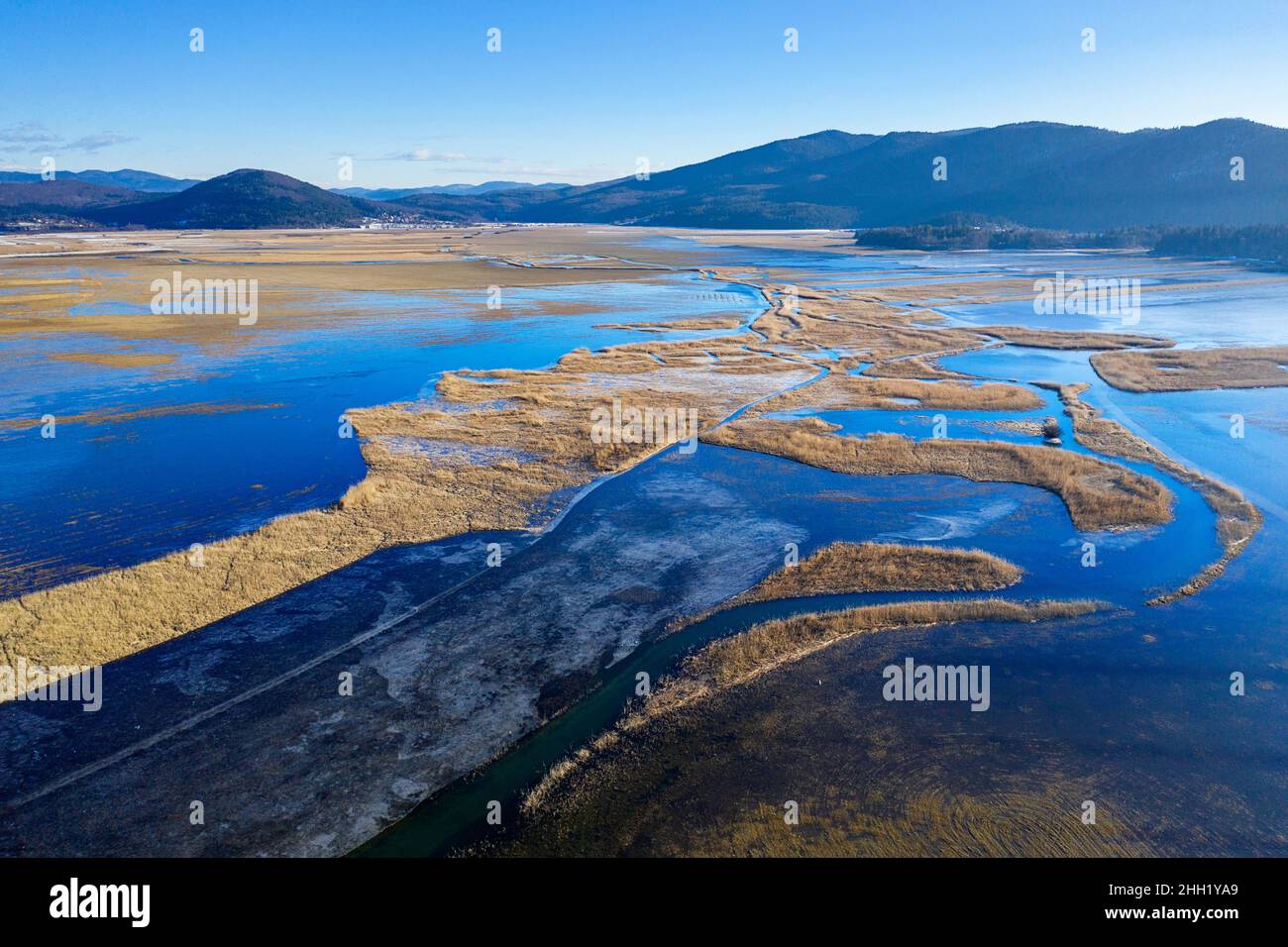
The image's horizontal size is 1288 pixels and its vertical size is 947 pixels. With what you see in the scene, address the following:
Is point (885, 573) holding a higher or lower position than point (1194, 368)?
lower

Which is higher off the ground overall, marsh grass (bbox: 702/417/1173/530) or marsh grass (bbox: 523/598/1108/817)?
marsh grass (bbox: 702/417/1173/530)

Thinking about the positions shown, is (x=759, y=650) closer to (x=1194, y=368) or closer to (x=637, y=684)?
(x=637, y=684)

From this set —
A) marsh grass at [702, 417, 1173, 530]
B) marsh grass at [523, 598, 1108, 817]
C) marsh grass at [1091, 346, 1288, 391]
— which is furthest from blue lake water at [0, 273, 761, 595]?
marsh grass at [1091, 346, 1288, 391]

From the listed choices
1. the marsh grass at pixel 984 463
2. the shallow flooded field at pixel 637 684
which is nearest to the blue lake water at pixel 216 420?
the shallow flooded field at pixel 637 684

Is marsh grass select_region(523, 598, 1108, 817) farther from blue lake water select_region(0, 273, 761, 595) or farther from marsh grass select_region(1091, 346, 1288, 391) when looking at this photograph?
marsh grass select_region(1091, 346, 1288, 391)

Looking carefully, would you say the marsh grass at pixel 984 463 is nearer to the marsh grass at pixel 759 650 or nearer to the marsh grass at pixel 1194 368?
the marsh grass at pixel 759 650

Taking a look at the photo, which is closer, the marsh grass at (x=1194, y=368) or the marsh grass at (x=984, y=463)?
the marsh grass at (x=984, y=463)

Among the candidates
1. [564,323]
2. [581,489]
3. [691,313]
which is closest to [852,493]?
[581,489]

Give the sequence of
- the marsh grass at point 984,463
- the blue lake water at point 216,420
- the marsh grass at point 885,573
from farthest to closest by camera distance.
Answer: the marsh grass at point 984,463
the blue lake water at point 216,420
the marsh grass at point 885,573

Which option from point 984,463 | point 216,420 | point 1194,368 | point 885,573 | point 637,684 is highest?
point 1194,368

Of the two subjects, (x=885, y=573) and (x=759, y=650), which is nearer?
(x=759, y=650)

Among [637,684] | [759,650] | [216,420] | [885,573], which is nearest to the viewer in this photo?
[637,684]

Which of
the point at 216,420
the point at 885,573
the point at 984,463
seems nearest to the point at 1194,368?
the point at 984,463

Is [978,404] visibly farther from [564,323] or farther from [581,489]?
[564,323]
